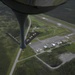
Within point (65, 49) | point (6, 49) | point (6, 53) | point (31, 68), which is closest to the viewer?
point (31, 68)

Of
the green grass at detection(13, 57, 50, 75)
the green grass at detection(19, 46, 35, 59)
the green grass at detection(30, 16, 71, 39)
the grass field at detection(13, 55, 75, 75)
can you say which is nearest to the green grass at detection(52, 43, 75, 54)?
the grass field at detection(13, 55, 75, 75)

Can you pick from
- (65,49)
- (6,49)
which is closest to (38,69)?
(65,49)

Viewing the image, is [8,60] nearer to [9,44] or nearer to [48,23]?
[9,44]

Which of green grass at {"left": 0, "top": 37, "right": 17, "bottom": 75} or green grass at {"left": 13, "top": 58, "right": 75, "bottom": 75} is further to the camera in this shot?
green grass at {"left": 0, "top": 37, "right": 17, "bottom": 75}

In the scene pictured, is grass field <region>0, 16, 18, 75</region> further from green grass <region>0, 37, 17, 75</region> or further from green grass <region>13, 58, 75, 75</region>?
green grass <region>13, 58, 75, 75</region>

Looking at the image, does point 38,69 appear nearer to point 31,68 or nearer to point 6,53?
point 31,68

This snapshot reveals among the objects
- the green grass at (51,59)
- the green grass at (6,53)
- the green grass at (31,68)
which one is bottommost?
the green grass at (6,53)

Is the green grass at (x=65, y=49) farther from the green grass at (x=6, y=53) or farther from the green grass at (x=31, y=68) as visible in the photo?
the green grass at (x=6, y=53)

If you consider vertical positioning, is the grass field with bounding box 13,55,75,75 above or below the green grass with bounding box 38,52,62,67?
above

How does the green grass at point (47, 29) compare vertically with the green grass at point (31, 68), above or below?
below

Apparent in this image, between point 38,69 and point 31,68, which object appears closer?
point 38,69

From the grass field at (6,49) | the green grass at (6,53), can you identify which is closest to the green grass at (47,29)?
the grass field at (6,49)
